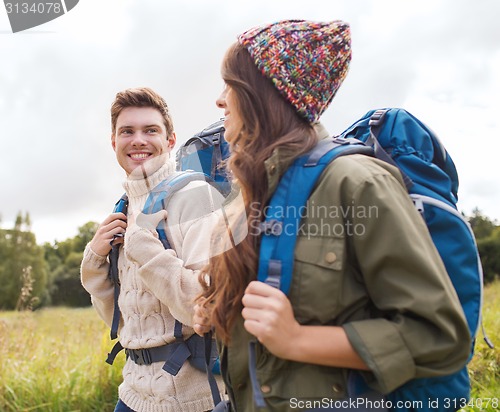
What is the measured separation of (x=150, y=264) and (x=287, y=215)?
3.17 feet

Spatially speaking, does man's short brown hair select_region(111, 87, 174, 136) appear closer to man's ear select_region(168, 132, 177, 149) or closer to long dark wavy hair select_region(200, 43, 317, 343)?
man's ear select_region(168, 132, 177, 149)

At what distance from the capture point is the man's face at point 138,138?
2.85 metres

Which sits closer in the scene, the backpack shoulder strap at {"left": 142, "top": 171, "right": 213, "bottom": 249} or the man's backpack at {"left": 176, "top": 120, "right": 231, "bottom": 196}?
the backpack shoulder strap at {"left": 142, "top": 171, "right": 213, "bottom": 249}

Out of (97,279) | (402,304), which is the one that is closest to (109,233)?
(97,279)

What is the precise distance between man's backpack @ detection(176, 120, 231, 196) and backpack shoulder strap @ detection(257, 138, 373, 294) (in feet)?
3.48

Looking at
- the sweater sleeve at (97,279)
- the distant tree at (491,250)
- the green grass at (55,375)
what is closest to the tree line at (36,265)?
the distant tree at (491,250)

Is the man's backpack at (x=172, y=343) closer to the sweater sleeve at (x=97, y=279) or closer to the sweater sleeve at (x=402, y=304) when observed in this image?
the sweater sleeve at (x=97, y=279)

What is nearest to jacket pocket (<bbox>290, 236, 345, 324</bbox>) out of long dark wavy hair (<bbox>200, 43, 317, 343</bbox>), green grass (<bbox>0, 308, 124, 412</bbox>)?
long dark wavy hair (<bbox>200, 43, 317, 343</bbox>)

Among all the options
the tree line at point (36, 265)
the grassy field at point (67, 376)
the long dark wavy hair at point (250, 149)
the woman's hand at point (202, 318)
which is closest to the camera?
the long dark wavy hair at point (250, 149)

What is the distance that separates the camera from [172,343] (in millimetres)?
2461

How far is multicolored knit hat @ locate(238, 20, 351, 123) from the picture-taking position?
5.40ft

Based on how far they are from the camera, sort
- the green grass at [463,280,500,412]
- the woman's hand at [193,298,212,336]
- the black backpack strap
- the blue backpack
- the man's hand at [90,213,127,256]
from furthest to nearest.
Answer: the green grass at [463,280,500,412]
the man's hand at [90,213,127,256]
the black backpack strap
the woman's hand at [193,298,212,336]
the blue backpack

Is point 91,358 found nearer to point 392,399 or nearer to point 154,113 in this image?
point 154,113

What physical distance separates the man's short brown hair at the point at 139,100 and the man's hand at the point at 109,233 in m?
0.58
